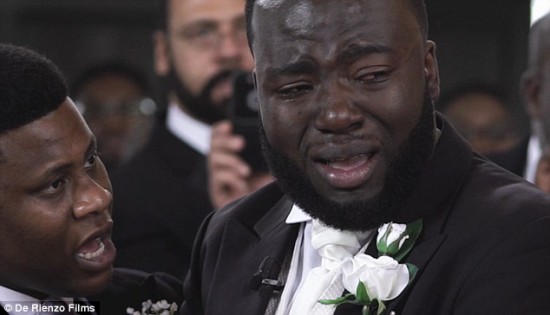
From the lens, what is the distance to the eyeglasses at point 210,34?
5.21 metres

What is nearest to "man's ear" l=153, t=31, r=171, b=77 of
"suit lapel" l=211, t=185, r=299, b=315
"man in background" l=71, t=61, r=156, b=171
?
"man in background" l=71, t=61, r=156, b=171

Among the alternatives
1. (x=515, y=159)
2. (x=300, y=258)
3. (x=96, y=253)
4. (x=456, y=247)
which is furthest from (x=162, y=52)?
(x=456, y=247)

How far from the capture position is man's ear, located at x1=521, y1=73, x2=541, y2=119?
5.27 metres

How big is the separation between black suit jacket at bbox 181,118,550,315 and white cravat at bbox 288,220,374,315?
0.08m

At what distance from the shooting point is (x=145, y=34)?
9.70 metres

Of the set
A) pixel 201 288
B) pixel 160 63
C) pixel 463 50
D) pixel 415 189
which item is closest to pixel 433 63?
pixel 415 189

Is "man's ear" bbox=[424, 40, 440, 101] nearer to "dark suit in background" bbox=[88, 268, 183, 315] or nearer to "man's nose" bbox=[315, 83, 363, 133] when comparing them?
"man's nose" bbox=[315, 83, 363, 133]

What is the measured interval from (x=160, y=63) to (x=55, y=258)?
8.23 ft

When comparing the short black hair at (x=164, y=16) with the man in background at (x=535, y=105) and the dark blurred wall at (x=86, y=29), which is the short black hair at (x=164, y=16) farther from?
the dark blurred wall at (x=86, y=29)

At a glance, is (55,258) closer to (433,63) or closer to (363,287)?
(363,287)

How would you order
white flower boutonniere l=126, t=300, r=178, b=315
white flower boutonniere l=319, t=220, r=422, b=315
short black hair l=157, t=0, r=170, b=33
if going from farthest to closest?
short black hair l=157, t=0, r=170, b=33
white flower boutonniere l=126, t=300, r=178, b=315
white flower boutonniere l=319, t=220, r=422, b=315

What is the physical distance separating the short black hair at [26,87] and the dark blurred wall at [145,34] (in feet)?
18.4

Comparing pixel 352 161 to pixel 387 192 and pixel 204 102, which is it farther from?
pixel 204 102

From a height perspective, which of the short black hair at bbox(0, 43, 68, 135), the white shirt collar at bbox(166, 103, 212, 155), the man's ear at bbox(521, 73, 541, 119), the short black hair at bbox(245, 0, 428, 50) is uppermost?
the short black hair at bbox(245, 0, 428, 50)
